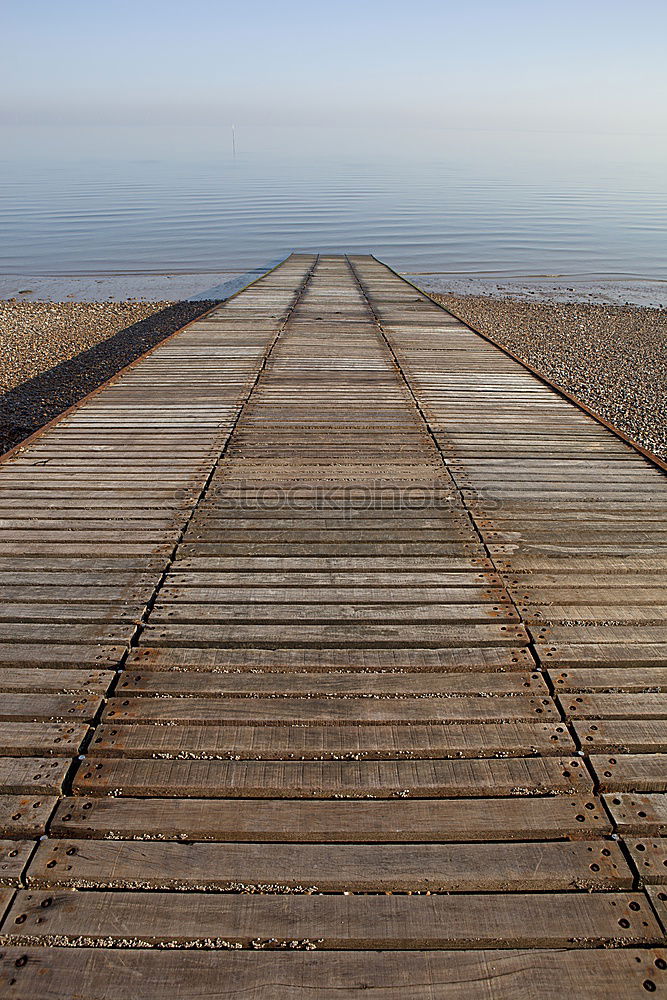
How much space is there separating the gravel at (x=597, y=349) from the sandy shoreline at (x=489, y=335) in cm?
3

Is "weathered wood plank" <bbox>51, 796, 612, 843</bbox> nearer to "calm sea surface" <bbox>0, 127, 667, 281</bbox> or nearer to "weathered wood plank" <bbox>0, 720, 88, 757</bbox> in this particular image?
"weathered wood plank" <bbox>0, 720, 88, 757</bbox>

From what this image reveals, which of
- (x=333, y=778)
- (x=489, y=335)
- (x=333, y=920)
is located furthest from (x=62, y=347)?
(x=333, y=920)

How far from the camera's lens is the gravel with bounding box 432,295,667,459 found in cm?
1245

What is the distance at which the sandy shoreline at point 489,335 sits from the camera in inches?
483

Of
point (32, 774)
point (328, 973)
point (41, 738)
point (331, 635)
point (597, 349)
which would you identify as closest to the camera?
point (328, 973)

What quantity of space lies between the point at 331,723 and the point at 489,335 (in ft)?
53.4

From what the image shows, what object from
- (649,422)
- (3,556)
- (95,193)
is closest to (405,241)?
(649,422)

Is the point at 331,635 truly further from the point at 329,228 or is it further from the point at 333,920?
the point at 329,228

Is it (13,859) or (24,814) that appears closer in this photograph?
(13,859)

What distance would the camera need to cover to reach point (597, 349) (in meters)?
17.6

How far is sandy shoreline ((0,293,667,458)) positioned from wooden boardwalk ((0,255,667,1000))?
6578mm

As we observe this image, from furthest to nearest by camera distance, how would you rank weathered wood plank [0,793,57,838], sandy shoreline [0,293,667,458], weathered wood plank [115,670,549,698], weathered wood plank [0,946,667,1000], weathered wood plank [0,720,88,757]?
sandy shoreline [0,293,667,458]
weathered wood plank [115,670,549,698]
weathered wood plank [0,720,88,757]
weathered wood plank [0,793,57,838]
weathered wood plank [0,946,667,1000]

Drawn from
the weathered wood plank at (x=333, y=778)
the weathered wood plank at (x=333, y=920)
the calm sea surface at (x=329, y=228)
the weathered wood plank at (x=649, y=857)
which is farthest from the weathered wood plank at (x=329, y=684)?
the calm sea surface at (x=329, y=228)

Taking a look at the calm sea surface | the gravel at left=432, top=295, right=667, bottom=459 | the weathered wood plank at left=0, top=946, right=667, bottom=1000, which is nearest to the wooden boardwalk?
the weathered wood plank at left=0, top=946, right=667, bottom=1000
